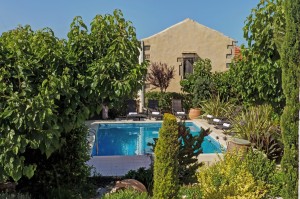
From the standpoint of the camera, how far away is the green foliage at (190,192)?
226 inches

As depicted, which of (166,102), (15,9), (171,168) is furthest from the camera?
(166,102)

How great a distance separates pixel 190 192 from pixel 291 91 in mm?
2672

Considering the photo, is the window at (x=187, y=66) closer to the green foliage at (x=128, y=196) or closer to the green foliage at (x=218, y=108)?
the green foliage at (x=218, y=108)

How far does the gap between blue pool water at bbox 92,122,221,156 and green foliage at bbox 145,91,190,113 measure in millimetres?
3314

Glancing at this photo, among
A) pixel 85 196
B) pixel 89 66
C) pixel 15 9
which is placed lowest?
pixel 85 196

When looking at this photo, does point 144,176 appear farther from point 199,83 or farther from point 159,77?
point 159,77

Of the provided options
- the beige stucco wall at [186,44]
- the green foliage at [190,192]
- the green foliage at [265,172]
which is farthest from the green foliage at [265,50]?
the beige stucco wall at [186,44]

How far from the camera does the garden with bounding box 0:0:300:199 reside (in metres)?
4.64

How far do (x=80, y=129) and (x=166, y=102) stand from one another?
48.4ft

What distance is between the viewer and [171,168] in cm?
451

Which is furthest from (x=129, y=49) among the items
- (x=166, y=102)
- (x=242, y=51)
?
(x=166, y=102)

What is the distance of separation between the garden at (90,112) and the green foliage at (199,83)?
39.7ft

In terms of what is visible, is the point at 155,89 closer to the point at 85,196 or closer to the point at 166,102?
the point at 166,102

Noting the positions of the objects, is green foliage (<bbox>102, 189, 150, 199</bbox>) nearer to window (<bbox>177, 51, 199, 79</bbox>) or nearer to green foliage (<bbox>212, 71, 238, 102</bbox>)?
green foliage (<bbox>212, 71, 238, 102</bbox>)
